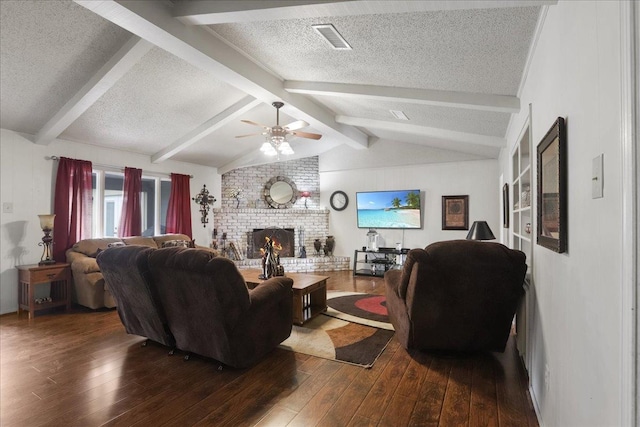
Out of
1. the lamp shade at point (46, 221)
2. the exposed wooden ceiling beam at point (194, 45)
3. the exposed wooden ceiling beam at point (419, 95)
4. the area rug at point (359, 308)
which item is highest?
the exposed wooden ceiling beam at point (194, 45)

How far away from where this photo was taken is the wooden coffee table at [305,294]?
11.6 feet

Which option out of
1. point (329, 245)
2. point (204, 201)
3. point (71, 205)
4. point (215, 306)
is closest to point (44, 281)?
point (71, 205)

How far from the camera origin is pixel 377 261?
6598mm

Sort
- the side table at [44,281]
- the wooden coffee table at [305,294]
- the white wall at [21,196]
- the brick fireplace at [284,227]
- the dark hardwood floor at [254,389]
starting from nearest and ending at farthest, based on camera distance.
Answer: the dark hardwood floor at [254,389]
the wooden coffee table at [305,294]
the side table at [44,281]
the white wall at [21,196]
the brick fireplace at [284,227]

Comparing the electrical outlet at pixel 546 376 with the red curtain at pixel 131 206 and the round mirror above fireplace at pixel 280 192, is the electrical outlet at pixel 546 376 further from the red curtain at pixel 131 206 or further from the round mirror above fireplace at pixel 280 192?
the round mirror above fireplace at pixel 280 192

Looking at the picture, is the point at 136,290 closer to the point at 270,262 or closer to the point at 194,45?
the point at 270,262

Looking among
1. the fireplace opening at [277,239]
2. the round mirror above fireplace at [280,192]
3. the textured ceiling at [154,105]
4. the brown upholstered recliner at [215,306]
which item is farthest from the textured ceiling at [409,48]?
the fireplace opening at [277,239]

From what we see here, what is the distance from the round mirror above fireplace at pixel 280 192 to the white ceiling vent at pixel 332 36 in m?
5.14

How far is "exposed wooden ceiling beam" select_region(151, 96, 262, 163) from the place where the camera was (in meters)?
4.70

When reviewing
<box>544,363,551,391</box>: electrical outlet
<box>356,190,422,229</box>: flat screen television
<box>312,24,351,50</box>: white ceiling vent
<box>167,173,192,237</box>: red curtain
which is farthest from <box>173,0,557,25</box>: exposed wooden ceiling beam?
<box>356,190,422,229</box>: flat screen television

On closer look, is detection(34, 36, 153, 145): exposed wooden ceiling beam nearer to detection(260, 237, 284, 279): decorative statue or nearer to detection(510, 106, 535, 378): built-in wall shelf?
detection(260, 237, 284, 279): decorative statue

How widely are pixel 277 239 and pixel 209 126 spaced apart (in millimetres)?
3218

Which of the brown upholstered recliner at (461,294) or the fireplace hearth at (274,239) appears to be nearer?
the brown upholstered recliner at (461,294)

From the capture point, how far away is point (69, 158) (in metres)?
4.77
